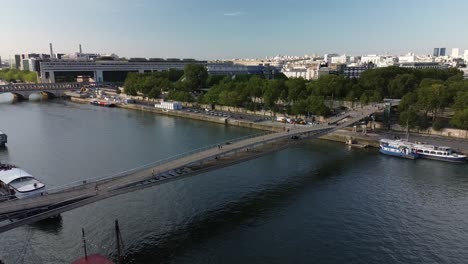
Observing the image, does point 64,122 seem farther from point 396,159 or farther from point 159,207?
point 396,159

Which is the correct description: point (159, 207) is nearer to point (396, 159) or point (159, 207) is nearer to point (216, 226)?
point (216, 226)

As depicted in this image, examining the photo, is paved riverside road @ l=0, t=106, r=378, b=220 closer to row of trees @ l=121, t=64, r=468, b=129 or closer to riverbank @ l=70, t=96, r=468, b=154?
riverbank @ l=70, t=96, r=468, b=154

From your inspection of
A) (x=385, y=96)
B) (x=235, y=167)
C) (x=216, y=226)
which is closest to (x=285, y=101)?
(x=385, y=96)

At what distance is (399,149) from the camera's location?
70.2 feet

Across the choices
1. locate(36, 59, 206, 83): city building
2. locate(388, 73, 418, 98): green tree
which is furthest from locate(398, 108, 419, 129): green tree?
locate(36, 59, 206, 83): city building

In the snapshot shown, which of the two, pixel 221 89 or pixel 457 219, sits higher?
pixel 221 89

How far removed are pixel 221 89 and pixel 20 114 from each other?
78.0 ft

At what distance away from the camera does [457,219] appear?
13125 millimetres

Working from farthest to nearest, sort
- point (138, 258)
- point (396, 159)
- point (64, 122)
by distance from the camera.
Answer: point (64, 122)
point (396, 159)
point (138, 258)

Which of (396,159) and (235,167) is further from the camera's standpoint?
(396,159)

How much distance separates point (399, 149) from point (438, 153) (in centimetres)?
214

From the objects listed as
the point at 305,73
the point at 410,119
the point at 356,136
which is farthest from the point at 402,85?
the point at 305,73

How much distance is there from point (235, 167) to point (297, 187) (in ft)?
13.7

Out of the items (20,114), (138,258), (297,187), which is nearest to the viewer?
(138,258)
